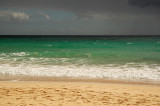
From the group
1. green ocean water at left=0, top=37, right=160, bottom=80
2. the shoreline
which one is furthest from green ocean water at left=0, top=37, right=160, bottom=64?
the shoreline

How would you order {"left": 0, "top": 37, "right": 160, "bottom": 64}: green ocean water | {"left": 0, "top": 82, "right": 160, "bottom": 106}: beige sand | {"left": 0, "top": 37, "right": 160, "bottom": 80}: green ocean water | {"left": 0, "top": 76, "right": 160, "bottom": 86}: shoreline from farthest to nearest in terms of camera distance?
{"left": 0, "top": 37, "right": 160, "bottom": 64}: green ocean water
{"left": 0, "top": 37, "right": 160, "bottom": 80}: green ocean water
{"left": 0, "top": 76, "right": 160, "bottom": 86}: shoreline
{"left": 0, "top": 82, "right": 160, "bottom": 106}: beige sand

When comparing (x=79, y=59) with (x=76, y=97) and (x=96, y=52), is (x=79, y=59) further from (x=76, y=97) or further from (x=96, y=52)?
(x=76, y=97)

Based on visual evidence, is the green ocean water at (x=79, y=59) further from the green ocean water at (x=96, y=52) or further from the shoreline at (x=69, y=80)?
the shoreline at (x=69, y=80)

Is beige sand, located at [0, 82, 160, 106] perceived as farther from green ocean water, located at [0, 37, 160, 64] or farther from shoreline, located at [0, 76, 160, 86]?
green ocean water, located at [0, 37, 160, 64]

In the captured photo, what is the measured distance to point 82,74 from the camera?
35.7 ft

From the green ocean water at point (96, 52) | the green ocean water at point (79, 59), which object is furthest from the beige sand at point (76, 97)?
the green ocean water at point (96, 52)

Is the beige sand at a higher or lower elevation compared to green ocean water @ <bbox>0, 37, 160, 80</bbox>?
lower

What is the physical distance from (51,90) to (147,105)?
3.65 meters

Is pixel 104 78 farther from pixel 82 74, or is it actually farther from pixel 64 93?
pixel 64 93

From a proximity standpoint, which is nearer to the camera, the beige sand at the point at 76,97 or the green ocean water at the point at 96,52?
the beige sand at the point at 76,97

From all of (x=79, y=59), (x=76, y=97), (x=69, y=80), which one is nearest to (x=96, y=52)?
(x=79, y=59)

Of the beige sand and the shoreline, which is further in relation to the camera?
the shoreline

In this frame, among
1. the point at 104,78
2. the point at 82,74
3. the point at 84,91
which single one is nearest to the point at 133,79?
the point at 104,78

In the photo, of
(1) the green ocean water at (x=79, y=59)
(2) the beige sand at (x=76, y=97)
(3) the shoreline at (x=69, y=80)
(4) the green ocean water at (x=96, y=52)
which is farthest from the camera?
(4) the green ocean water at (x=96, y=52)
